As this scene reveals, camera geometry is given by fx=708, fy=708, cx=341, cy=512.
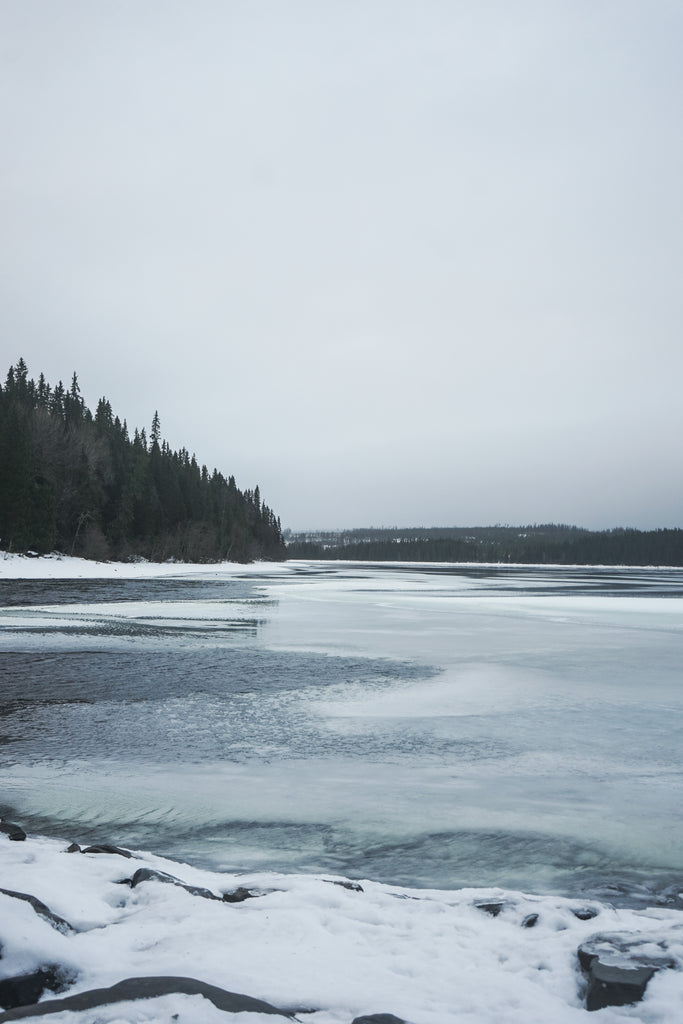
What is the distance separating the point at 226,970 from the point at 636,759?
6.18 metres

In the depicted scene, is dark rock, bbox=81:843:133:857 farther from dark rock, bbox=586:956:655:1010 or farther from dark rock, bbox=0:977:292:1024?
dark rock, bbox=586:956:655:1010

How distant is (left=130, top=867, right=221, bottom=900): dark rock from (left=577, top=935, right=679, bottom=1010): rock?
2.35m

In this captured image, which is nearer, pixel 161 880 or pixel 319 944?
pixel 319 944

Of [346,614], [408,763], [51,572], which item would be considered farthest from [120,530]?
[408,763]

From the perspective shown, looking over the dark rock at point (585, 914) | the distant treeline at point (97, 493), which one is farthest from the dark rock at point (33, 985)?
the distant treeline at point (97, 493)

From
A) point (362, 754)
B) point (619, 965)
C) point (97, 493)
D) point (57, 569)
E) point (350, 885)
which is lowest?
point (57, 569)

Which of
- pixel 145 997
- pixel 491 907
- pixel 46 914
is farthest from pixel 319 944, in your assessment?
pixel 46 914

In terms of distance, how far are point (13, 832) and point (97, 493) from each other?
235 feet

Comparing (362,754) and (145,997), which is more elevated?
(145,997)

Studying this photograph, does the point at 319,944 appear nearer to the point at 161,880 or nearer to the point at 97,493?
the point at 161,880

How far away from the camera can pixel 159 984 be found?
3.61m

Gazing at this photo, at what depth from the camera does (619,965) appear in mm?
3865

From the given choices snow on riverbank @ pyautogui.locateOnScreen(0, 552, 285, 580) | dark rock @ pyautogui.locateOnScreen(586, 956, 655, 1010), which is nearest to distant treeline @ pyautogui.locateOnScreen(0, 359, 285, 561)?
snow on riverbank @ pyautogui.locateOnScreen(0, 552, 285, 580)

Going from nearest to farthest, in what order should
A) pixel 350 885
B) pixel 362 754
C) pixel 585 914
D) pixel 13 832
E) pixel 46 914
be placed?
pixel 46 914, pixel 585 914, pixel 350 885, pixel 13 832, pixel 362 754
